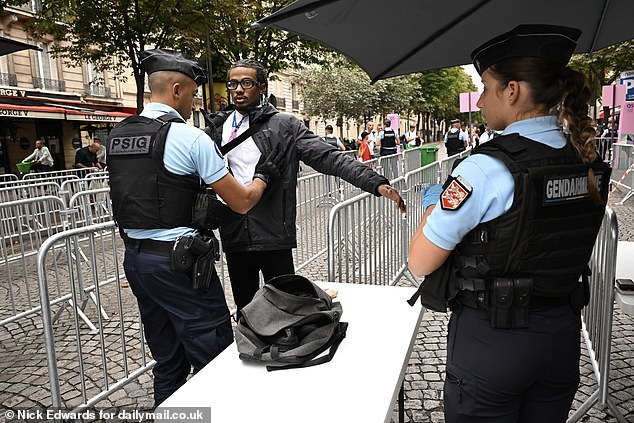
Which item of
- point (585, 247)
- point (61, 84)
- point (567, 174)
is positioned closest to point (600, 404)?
point (585, 247)

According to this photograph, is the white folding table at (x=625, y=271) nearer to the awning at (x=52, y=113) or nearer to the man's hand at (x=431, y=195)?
the man's hand at (x=431, y=195)

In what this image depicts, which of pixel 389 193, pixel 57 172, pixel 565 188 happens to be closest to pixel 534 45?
pixel 565 188

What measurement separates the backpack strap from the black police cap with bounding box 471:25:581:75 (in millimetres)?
1214

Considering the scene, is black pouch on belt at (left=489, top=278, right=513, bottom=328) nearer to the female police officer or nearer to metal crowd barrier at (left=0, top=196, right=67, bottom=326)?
the female police officer

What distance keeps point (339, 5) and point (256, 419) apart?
5.52 ft

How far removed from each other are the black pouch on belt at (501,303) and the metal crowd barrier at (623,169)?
1110cm

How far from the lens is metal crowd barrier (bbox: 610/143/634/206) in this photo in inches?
457

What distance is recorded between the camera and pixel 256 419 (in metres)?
1.56

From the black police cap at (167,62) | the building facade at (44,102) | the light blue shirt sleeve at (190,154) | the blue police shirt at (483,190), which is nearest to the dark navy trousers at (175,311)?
the light blue shirt sleeve at (190,154)

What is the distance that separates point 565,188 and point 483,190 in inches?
10.6

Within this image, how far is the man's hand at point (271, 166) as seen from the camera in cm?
277

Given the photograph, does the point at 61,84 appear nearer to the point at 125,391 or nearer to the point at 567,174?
the point at 125,391

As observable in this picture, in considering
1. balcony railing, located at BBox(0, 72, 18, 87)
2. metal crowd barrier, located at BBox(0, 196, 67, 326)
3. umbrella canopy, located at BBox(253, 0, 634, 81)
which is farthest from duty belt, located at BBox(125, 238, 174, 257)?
balcony railing, located at BBox(0, 72, 18, 87)

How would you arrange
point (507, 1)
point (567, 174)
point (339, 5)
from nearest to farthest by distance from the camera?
point (567, 174), point (339, 5), point (507, 1)
